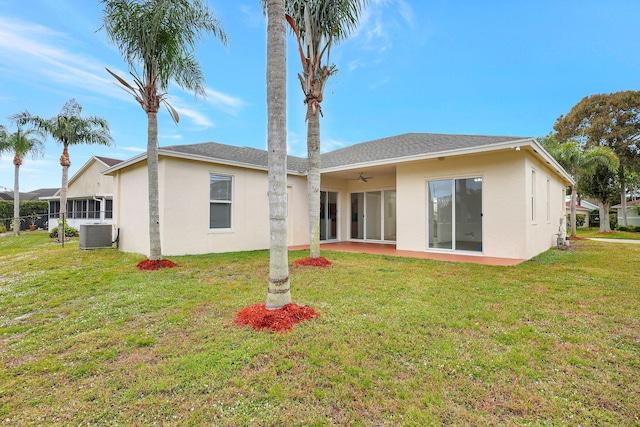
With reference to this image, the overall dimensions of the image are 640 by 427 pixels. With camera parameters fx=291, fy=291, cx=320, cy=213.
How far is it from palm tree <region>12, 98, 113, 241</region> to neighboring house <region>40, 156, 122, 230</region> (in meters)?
4.23

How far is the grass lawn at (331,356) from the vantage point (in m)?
2.04

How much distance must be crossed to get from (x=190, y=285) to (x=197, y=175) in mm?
4793

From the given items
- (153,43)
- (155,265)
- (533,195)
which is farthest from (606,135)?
(155,265)

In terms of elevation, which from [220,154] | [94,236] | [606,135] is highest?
[606,135]

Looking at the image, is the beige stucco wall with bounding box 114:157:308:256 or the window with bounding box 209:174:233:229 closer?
the beige stucco wall with bounding box 114:157:308:256

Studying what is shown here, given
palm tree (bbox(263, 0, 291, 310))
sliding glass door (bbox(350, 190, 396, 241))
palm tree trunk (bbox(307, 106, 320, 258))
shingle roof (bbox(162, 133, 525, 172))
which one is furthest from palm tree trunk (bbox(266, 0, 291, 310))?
sliding glass door (bbox(350, 190, 396, 241))

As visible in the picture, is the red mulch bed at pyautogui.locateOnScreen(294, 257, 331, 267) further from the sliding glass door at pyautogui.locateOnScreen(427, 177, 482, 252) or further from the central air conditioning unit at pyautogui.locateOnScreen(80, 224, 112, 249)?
the central air conditioning unit at pyautogui.locateOnScreen(80, 224, 112, 249)

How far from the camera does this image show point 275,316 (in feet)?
11.7

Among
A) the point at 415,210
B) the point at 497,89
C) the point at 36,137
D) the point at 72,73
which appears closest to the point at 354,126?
the point at 497,89

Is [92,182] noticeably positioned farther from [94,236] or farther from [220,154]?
[220,154]

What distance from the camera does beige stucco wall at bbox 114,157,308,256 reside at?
8781mm

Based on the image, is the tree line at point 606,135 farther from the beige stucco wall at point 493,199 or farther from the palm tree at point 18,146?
the palm tree at point 18,146

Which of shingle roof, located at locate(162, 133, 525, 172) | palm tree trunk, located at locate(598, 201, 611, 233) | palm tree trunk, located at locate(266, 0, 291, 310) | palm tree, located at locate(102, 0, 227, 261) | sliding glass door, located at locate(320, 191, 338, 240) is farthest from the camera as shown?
palm tree trunk, located at locate(598, 201, 611, 233)

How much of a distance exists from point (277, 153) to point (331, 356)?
2.39 metres
